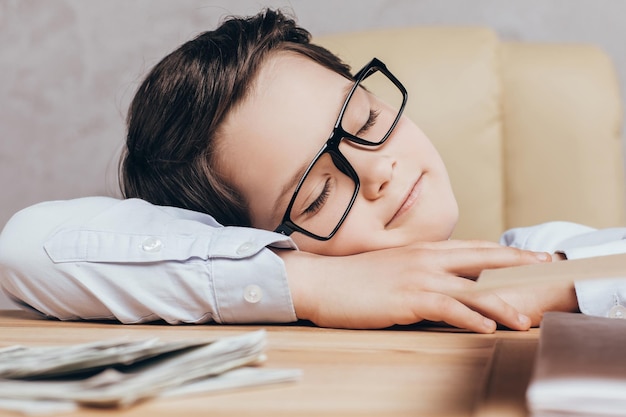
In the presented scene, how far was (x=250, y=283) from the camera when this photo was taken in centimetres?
88

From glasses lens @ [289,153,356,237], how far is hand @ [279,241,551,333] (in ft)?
0.48

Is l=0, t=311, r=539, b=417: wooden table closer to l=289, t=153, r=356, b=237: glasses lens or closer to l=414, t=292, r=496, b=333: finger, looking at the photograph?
l=414, t=292, r=496, b=333: finger

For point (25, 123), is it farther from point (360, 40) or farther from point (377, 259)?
point (377, 259)

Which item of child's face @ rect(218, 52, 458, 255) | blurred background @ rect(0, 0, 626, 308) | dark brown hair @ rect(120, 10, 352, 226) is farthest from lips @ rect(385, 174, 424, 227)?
blurred background @ rect(0, 0, 626, 308)

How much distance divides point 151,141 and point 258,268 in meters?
0.41

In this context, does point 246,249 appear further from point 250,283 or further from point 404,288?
point 404,288

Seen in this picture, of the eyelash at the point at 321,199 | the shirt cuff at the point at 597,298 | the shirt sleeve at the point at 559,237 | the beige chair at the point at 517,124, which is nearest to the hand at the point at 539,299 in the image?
the shirt cuff at the point at 597,298

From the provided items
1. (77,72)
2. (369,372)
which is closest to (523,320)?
(369,372)

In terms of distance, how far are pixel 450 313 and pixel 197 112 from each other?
1.71 feet

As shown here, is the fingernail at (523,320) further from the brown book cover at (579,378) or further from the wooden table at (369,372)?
the brown book cover at (579,378)

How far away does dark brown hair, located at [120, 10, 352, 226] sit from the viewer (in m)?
1.12

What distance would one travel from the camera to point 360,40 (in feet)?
5.25

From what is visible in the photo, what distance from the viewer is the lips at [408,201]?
41.5 inches

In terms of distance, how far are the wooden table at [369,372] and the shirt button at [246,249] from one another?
9 cm
